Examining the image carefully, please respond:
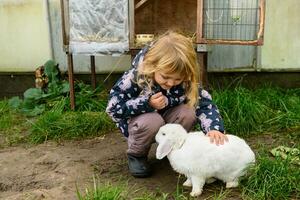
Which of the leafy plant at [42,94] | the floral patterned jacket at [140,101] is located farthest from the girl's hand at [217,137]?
the leafy plant at [42,94]

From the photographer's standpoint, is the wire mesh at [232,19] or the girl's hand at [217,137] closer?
the girl's hand at [217,137]

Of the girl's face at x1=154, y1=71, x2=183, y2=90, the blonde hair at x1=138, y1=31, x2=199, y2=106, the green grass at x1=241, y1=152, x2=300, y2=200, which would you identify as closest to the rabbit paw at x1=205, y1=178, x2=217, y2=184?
the green grass at x1=241, y1=152, x2=300, y2=200

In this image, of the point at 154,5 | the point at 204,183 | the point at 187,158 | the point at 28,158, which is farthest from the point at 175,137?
the point at 154,5

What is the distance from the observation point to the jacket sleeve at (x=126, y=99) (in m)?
3.11

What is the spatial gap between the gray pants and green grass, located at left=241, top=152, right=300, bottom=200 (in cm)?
54

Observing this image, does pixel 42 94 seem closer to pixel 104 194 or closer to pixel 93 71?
pixel 93 71

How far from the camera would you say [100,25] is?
14.1 feet

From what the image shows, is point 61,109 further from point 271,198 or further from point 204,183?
point 271,198

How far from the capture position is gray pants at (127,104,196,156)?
310cm

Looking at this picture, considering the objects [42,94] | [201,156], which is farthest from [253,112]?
[42,94]

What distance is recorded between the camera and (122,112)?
315 centimetres

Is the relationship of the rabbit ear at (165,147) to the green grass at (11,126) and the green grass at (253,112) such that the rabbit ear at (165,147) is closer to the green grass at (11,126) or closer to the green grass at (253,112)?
the green grass at (253,112)

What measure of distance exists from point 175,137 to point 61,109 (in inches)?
78.9

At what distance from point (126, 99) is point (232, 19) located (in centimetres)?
178
